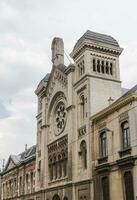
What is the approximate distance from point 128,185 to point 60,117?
56.0ft

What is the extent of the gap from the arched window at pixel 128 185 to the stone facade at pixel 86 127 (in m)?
0.08

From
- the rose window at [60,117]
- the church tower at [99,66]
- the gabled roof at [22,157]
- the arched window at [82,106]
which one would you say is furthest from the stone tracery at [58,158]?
the gabled roof at [22,157]

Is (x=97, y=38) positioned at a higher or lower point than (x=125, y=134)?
higher

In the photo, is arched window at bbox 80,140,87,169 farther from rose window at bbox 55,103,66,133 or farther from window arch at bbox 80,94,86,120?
rose window at bbox 55,103,66,133

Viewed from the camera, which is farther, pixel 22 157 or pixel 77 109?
pixel 22 157

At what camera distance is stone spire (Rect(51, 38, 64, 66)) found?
48875 mm

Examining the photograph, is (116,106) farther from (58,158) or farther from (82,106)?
(58,158)

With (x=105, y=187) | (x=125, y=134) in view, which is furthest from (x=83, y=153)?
(x=125, y=134)

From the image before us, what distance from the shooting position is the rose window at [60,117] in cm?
4435

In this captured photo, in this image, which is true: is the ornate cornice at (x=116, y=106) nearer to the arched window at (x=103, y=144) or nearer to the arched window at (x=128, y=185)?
the arched window at (x=103, y=144)

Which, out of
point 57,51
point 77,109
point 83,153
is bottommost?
point 83,153

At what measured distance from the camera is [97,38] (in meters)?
40.5

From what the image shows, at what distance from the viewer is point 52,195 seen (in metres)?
43.6

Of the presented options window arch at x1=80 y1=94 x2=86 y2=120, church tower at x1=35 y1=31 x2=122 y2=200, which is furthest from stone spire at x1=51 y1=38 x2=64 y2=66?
window arch at x1=80 y1=94 x2=86 y2=120
